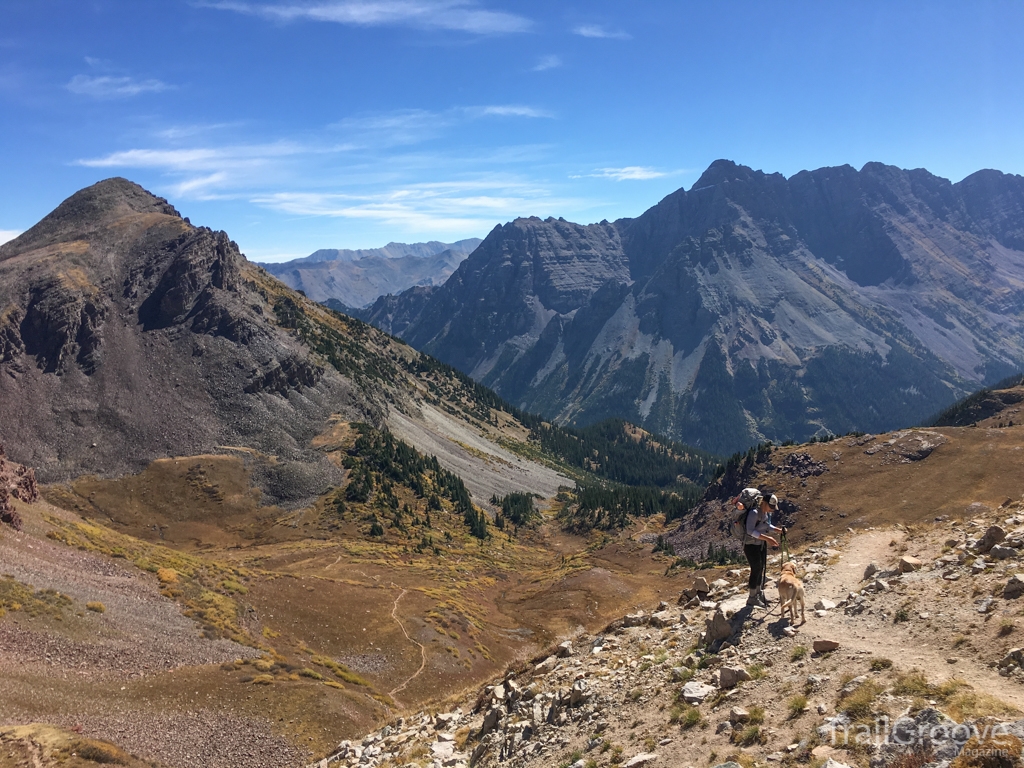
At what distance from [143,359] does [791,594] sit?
124 metres

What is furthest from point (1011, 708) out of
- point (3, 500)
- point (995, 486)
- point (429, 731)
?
point (995, 486)

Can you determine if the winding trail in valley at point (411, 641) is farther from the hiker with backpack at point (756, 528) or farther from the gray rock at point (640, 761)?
the gray rock at point (640, 761)

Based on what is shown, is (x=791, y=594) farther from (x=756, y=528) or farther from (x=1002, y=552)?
(x=1002, y=552)

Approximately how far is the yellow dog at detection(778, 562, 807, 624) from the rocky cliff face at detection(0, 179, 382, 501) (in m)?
95.7

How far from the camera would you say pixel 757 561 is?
1970 cm

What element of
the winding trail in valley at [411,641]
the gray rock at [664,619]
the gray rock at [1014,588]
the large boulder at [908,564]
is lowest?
the winding trail in valley at [411,641]

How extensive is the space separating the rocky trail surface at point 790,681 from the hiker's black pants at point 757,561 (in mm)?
599

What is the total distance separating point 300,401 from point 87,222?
2858 inches

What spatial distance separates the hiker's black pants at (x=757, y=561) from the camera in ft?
63.9

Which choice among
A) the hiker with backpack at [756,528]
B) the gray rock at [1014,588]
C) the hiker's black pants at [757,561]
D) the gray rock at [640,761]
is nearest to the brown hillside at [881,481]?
the hiker's black pants at [757,561]

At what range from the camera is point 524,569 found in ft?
333

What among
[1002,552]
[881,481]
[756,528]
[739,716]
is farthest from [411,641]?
[881,481]

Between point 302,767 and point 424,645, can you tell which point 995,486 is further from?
point 302,767

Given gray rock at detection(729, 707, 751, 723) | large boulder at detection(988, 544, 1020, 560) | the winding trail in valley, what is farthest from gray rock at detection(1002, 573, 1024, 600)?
the winding trail in valley
